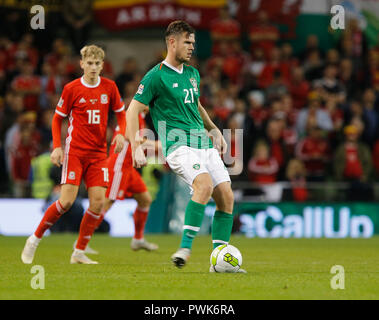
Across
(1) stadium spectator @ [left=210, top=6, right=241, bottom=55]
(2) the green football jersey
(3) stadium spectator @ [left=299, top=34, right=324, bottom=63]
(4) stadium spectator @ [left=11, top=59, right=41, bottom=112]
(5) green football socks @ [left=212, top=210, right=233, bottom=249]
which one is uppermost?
(1) stadium spectator @ [left=210, top=6, right=241, bottom=55]

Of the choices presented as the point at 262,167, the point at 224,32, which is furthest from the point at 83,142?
the point at 224,32

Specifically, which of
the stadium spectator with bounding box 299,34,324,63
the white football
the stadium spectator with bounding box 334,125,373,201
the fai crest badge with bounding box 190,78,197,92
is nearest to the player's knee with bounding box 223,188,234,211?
the white football

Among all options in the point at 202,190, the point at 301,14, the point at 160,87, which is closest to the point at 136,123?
the point at 160,87

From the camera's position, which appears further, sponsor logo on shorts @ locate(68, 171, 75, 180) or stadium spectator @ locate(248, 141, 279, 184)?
stadium spectator @ locate(248, 141, 279, 184)

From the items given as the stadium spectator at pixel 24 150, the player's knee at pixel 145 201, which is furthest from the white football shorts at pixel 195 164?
the stadium spectator at pixel 24 150

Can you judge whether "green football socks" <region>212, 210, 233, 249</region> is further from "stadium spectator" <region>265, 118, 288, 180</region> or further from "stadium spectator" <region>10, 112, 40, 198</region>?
"stadium spectator" <region>10, 112, 40, 198</region>

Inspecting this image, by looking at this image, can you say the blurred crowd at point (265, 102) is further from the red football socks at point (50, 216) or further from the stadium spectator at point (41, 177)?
the red football socks at point (50, 216)

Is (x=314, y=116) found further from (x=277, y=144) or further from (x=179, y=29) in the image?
(x=179, y=29)

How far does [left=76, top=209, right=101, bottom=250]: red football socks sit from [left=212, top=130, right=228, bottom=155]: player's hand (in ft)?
5.89

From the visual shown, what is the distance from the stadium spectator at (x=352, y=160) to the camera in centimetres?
1736

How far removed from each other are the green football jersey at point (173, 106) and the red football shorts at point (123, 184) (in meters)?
3.23

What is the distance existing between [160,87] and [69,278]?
7.04 ft

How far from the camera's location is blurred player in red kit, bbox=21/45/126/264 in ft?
30.6
